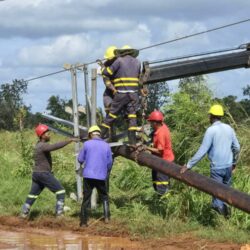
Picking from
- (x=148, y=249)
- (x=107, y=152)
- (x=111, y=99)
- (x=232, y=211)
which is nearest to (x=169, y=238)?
(x=148, y=249)

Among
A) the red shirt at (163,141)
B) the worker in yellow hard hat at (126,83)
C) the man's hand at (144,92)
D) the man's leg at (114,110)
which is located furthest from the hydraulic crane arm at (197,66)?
the red shirt at (163,141)

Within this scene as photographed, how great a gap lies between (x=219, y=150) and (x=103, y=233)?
2505 millimetres

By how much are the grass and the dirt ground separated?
0.76 ft

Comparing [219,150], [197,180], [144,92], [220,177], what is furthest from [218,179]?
[144,92]

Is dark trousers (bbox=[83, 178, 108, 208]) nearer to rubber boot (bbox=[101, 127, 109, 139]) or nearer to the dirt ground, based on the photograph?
the dirt ground

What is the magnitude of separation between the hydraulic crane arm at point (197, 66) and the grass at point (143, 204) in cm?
204

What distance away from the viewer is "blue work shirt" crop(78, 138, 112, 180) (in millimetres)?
11586

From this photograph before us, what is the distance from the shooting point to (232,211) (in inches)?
438

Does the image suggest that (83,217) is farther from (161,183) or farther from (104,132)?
(161,183)

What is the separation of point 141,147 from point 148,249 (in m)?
2.97

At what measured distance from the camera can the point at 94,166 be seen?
1158 cm

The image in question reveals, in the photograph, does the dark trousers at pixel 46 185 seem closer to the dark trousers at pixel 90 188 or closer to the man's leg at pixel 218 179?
the dark trousers at pixel 90 188

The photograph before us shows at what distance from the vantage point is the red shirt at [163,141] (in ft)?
41.3

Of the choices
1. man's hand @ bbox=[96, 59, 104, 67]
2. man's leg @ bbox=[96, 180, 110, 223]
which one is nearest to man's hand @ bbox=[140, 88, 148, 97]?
man's hand @ bbox=[96, 59, 104, 67]
